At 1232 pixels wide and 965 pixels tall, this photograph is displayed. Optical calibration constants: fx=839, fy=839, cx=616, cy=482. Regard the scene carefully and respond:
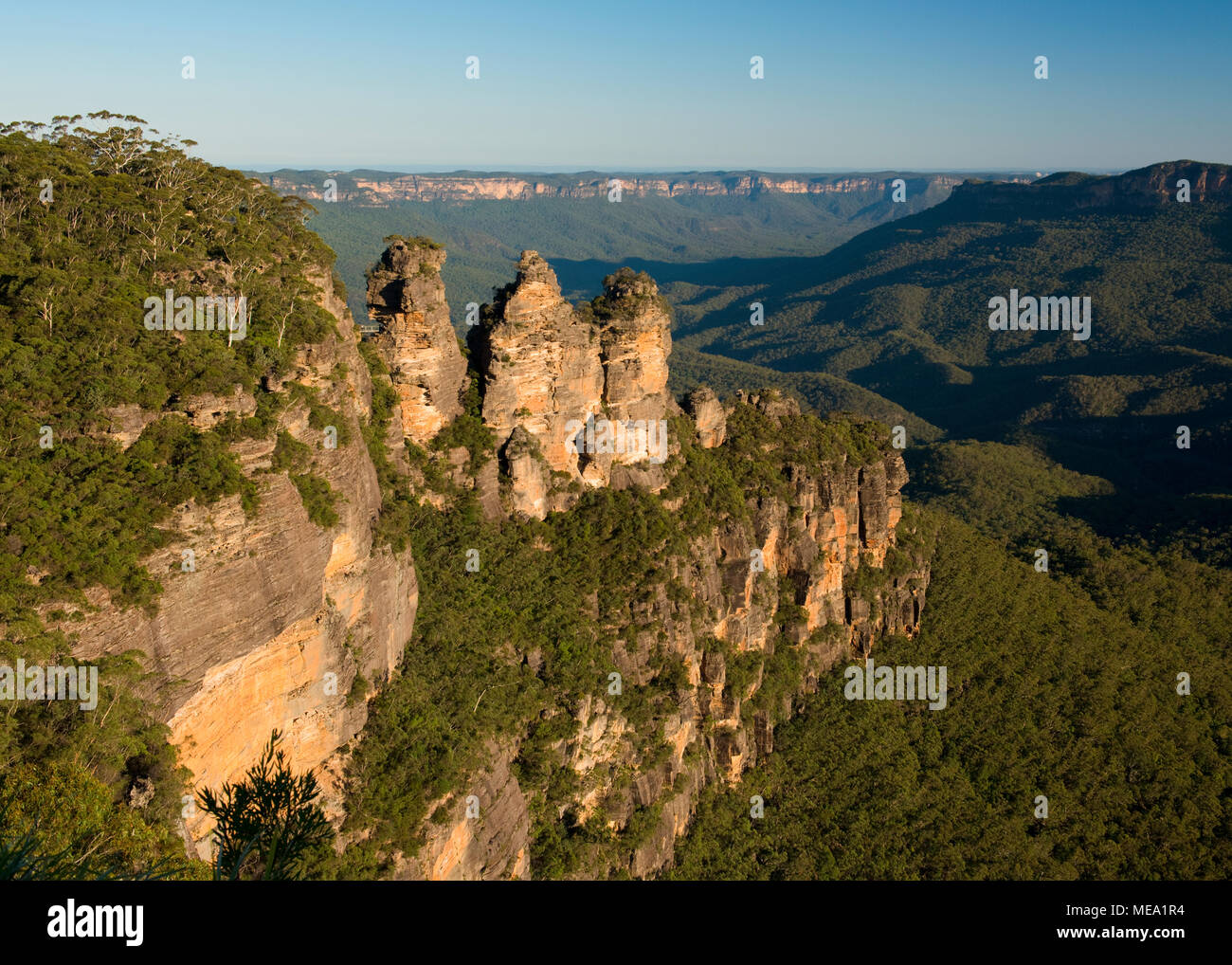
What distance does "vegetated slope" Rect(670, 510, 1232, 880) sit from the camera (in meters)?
39.9

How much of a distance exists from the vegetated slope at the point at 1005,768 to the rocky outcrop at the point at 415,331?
2319cm

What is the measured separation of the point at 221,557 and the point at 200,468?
88.6 inches

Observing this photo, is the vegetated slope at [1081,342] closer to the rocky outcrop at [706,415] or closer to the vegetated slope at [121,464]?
the rocky outcrop at [706,415]

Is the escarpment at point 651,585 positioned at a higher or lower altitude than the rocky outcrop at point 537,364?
lower

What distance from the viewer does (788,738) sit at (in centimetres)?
4638

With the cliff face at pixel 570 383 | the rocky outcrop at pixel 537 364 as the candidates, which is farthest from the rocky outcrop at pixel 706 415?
the rocky outcrop at pixel 537 364

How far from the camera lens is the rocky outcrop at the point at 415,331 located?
36.0 metres

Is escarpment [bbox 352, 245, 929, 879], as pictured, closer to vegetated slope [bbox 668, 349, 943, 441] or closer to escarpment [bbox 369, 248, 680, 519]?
escarpment [bbox 369, 248, 680, 519]

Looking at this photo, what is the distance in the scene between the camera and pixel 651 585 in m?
38.8

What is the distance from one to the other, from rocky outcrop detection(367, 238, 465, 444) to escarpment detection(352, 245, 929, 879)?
2014 mm

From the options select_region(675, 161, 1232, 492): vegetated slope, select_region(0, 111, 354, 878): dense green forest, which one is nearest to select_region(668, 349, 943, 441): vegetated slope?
select_region(675, 161, 1232, 492): vegetated slope

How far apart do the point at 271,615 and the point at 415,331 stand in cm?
1772

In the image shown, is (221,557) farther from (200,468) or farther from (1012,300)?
(1012,300)
